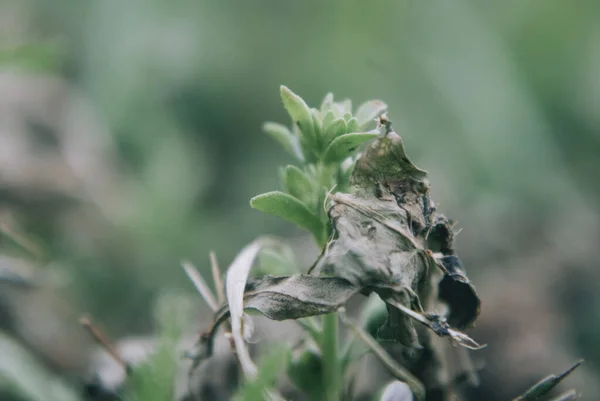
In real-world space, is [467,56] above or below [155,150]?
below

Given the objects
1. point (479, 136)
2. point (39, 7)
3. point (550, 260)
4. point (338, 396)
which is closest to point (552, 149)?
point (479, 136)

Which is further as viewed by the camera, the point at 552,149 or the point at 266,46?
the point at 266,46

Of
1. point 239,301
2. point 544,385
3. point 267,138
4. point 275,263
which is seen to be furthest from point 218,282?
point 267,138

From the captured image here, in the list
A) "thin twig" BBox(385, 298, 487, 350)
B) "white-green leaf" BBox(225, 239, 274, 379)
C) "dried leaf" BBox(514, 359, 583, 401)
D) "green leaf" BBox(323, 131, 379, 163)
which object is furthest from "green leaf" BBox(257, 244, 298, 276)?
"dried leaf" BBox(514, 359, 583, 401)

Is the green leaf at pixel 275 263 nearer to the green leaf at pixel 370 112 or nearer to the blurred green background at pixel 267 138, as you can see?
the green leaf at pixel 370 112

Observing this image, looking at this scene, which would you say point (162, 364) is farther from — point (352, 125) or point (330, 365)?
point (352, 125)

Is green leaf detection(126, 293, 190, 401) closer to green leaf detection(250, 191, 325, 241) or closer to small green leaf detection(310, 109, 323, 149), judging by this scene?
green leaf detection(250, 191, 325, 241)

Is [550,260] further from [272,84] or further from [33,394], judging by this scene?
[272,84]

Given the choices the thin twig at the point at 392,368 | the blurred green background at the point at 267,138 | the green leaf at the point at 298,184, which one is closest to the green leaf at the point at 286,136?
the green leaf at the point at 298,184
